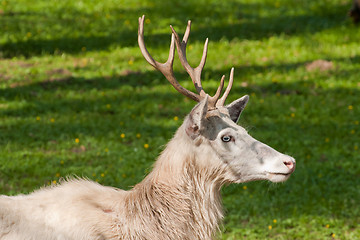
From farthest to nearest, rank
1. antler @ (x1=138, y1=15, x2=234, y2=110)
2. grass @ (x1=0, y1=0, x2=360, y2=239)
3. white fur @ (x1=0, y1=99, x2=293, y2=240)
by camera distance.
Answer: grass @ (x1=0, y1=0, x2=360, y2=239) < antler @ (x1=138, y1=15, x2=234, y2=110) < white fur @ (x1=0, y1=99, x2=293, y2=240)

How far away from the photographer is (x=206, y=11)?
17.0 m

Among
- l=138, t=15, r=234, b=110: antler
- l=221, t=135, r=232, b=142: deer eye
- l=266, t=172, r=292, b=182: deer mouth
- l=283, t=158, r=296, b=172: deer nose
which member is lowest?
l=266, t=172, r=292, b=182: deer mouth

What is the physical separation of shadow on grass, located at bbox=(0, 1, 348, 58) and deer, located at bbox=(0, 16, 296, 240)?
9075mm

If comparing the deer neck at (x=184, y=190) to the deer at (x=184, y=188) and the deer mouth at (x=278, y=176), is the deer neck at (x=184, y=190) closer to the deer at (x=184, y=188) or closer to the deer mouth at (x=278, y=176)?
the deer at (x=184, y=188)

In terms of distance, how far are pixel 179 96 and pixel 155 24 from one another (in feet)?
14.7

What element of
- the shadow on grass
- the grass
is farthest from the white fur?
the shadow on grass

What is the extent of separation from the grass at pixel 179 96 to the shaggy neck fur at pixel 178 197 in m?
2.14

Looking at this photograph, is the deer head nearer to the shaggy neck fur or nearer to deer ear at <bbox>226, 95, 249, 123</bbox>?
the shaggy neck fur

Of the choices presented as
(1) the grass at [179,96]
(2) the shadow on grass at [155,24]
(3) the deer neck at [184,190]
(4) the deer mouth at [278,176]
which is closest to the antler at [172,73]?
(3) the deer neck at [184,190]

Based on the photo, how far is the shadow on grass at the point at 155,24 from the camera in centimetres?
1432

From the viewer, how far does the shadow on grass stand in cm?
1432

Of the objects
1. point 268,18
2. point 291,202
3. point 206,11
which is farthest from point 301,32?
point 291,202

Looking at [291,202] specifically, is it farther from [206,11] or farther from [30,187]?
[206,11]

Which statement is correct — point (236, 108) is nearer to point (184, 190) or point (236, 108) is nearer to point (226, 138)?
point (226, 138)
